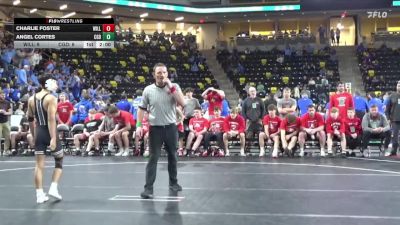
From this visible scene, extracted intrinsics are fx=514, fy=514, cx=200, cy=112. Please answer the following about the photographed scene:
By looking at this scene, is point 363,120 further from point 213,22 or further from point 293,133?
point 213,22

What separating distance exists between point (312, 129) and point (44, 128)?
259 inches

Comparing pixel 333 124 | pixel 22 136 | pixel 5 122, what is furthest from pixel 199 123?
pixel 5 122

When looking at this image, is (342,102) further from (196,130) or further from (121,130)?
(121,130)

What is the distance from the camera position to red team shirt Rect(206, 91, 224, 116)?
12.4 m

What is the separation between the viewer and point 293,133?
1124 cm

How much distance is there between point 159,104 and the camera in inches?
259

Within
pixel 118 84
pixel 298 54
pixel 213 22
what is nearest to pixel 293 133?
pixel 118 84

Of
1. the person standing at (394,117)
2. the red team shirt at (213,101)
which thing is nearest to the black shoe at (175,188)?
the red team shirt at (213,101)

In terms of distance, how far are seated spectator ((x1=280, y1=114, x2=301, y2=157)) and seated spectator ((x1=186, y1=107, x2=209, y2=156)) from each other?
72.4 inches

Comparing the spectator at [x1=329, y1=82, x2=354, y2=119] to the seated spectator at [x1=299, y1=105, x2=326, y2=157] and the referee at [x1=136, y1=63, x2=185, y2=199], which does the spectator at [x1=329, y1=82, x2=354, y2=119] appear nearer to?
the seated spectator at [x1=299, y1=105, x2=326, y2=157]

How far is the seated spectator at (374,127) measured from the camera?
11172mm

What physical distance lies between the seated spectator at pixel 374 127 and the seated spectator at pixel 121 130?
5.34 m

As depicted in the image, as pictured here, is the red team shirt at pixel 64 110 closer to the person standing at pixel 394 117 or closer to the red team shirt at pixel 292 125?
the red team shirt at pixel 292 125

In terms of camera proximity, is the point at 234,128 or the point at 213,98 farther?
the point at 213,98
